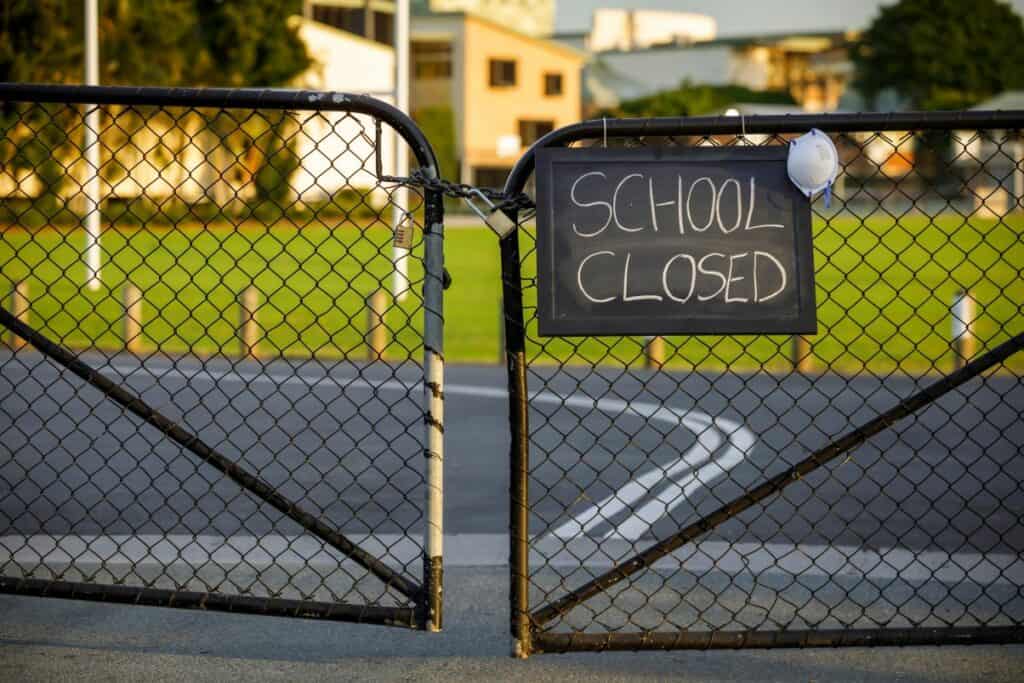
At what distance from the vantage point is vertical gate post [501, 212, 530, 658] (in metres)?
4.02

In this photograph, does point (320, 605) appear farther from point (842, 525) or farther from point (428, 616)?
point (842, 525)

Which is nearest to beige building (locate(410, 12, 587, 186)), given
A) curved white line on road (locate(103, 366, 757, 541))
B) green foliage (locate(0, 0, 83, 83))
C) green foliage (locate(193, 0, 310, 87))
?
green foliage (locate(193, 0, 310, 87))

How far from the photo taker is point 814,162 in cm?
376

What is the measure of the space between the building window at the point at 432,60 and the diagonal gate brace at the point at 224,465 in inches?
2867

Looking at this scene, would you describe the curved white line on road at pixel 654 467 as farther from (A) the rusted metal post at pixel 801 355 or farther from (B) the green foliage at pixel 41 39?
(B) the green foliage at pixel 41 39

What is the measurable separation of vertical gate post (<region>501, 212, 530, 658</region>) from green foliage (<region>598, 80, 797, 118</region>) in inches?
2998

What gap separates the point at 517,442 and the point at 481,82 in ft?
241

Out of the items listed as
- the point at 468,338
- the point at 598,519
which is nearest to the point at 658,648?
the point at 598,519

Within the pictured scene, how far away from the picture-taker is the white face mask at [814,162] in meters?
3.76

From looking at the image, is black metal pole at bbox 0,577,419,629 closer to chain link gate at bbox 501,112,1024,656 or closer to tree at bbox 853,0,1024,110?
chain link gate at bbox 501,112,1024,656

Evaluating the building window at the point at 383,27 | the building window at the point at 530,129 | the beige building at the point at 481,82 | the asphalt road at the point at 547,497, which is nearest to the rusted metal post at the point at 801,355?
the asphalt road at the point at 547,497

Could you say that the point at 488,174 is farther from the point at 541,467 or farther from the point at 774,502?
the point at 774,502

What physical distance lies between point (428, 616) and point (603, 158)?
1474mm

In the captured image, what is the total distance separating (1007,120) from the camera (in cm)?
396
